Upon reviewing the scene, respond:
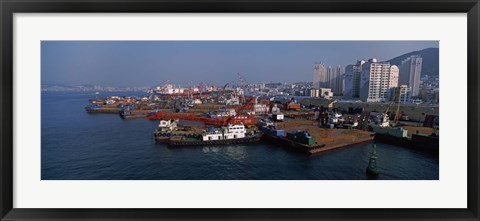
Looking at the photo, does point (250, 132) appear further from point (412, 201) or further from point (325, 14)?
point (412, 201)

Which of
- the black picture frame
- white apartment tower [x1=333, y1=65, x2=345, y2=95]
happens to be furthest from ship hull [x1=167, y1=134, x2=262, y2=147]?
white apartment tower [x1=333, y1=65, x2=345, y2=95]

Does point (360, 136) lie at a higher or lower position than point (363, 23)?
lower

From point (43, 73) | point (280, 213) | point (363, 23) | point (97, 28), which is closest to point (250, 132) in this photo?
point (280, 213)

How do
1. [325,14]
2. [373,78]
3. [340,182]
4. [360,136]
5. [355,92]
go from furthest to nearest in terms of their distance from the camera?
[360,136] → [355,92] → [373,78] → [340,182] → [325,14]

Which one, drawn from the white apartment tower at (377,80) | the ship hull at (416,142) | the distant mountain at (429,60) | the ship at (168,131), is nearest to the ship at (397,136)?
the ship hull at (416,142)

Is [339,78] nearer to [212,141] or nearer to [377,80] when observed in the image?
[377,80]
